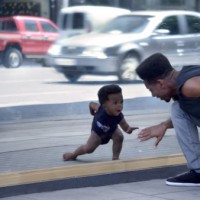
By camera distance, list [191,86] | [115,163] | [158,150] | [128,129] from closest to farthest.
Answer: [191,86] < [115,163] < [128,129] < [158,150]

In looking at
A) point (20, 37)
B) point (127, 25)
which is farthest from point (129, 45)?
point (20, 37)

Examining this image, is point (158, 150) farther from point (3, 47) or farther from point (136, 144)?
point (3, 47)

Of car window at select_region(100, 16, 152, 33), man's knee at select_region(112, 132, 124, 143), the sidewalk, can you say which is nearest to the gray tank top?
the sidewalk

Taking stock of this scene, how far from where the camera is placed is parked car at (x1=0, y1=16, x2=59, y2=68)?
10.2m

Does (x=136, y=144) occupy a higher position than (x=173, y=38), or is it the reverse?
(x=173, y=38)

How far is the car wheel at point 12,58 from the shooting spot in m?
10.2

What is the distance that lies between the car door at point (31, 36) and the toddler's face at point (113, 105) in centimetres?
171

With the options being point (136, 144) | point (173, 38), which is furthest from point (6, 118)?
point (173, 38)

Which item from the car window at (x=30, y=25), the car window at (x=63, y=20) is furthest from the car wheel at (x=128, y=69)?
the car window at (x=30, y=25)

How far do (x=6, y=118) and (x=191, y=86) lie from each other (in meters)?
3.48

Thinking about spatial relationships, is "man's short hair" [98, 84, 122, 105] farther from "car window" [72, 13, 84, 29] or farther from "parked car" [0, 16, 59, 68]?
"car window" [72, 13, 84, 29]

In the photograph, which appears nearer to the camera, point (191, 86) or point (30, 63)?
point (191, 86)

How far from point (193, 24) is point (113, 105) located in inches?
124

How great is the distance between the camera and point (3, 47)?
1025cm
